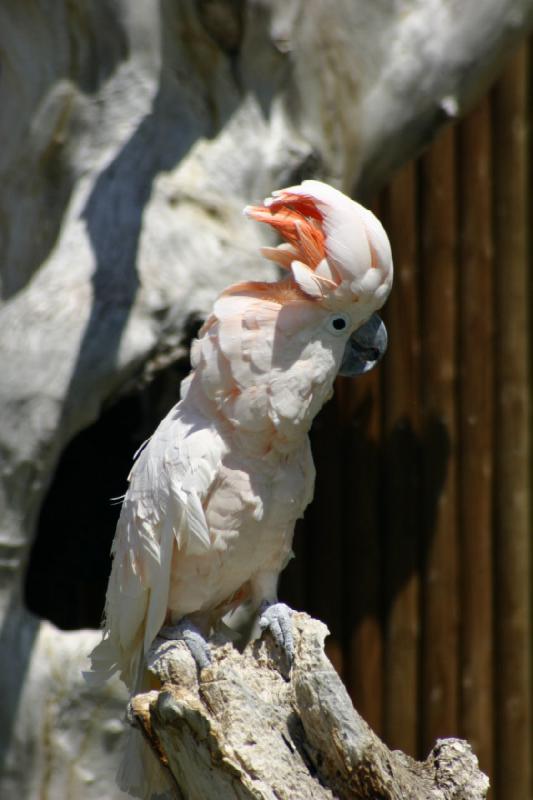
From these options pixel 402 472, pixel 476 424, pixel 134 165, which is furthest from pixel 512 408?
pixel 134 165

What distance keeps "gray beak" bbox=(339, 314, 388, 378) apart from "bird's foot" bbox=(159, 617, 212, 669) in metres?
0.59

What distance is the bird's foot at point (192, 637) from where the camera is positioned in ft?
6.87

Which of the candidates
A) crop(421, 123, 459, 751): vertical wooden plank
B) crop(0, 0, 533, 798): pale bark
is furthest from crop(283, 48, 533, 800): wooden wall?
crop(0, 0, 533, 798): pale bark

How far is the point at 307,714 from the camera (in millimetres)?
1835

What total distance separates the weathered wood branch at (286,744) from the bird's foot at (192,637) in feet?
0.40

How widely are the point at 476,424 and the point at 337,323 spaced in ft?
6.61

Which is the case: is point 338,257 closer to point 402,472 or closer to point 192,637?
point 192,637

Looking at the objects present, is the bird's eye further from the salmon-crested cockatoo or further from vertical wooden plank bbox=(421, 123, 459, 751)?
vertical wooden plank bbox=(421, 123, 459, 751)

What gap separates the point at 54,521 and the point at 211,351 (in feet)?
6.26

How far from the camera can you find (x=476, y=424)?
396 centimetres

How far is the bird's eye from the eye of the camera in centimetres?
205

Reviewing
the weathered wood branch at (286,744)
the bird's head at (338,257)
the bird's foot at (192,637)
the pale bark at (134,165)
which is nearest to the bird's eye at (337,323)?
the bird's head at (338,257)

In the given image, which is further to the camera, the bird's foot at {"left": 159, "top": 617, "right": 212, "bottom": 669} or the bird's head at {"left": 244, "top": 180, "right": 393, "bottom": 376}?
the bird's foot at {"left": 159, "top": 617, "right": 212, "bottom": 669}

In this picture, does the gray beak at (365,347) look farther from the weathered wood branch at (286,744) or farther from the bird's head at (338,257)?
the weathered wood branch at (286,744)
